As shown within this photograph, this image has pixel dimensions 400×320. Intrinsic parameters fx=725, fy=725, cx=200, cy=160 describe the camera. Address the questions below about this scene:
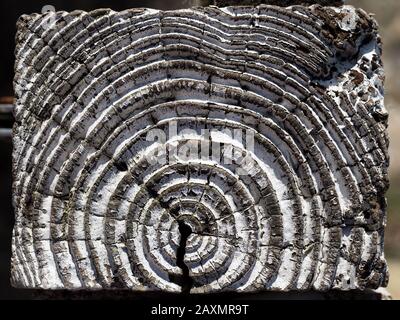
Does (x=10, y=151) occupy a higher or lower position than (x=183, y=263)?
higher

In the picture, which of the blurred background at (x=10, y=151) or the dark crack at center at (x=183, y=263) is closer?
the dark crack at center at (x=183, y=263)

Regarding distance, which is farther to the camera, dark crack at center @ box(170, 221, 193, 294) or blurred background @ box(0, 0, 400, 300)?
blurred background @ box(0, 0, 400, 300)

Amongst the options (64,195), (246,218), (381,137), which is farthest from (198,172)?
(381,137)

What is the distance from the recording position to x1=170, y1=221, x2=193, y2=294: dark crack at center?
161 centimetres

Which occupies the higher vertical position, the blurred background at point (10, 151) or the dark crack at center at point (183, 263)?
the blurred background at point (10, 151)

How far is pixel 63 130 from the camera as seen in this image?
5.46 ft

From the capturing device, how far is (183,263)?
1.61 meters

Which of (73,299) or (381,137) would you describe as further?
(73,299)

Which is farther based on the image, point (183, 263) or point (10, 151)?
point (10, 151)

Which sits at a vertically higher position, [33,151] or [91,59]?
[91,59]

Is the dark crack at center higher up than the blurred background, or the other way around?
the blurred background

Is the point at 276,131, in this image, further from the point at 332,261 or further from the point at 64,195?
the point at 64,195

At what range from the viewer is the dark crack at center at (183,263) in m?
1.61
